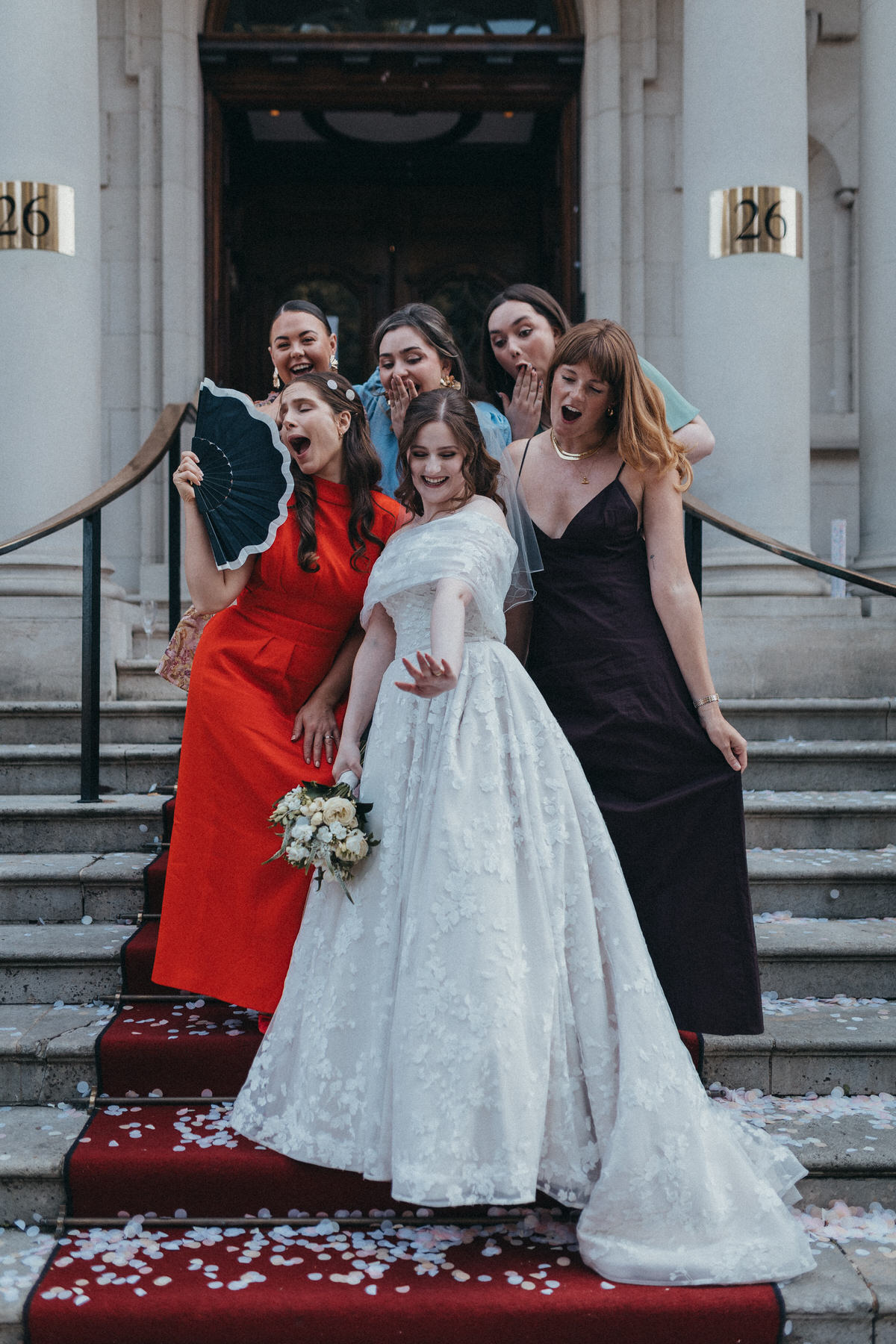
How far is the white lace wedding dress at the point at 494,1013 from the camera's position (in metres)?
2.36

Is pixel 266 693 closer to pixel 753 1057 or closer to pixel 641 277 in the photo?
pixel 753 1057

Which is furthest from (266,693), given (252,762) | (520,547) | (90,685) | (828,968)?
(828,968)

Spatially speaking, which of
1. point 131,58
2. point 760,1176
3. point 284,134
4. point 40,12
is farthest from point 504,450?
point 284,134

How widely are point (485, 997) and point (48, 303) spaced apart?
448cm

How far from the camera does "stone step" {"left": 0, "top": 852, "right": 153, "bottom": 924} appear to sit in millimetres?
3578

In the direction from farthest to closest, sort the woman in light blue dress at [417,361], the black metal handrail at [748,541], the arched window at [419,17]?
the arched window at [419,17] → the black metal handrail at [748,541] → the woman in light blue dress at [417,361]

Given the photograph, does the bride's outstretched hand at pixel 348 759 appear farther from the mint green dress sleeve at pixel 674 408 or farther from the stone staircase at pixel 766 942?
the mint green dress sleeve at pixel 674 408

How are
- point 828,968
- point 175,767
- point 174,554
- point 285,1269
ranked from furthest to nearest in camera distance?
point 174,554
point 175,767
point 828,968
point 285,1269

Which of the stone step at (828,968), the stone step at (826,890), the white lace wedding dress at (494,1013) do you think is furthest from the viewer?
the stone step at (826,890)

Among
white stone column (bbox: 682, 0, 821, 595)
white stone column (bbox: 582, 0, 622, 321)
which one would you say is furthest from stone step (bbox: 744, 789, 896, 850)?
white stone column (bbox: 582, 0, 622, 321)

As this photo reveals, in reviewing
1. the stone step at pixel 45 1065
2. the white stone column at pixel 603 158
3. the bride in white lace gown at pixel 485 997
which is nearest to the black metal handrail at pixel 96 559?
the stone step at pixel 45 1065

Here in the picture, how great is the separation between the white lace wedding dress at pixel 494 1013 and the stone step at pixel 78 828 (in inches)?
53.9

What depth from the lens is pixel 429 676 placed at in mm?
2285

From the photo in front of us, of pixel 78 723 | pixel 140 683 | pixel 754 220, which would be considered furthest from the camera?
pixel 754 220
